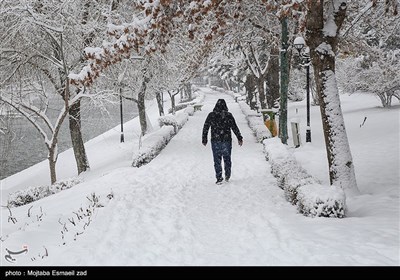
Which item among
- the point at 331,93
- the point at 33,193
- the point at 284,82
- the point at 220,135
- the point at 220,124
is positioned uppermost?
the point at 284,82

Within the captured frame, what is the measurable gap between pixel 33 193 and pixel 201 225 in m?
7.26

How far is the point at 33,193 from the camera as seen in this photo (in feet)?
37.8

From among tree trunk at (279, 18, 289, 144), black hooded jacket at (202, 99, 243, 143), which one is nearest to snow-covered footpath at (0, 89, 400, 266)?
black hooded jacket at (202, 99, 243, 143)

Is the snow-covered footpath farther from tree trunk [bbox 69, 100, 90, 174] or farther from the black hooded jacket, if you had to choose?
tree trunk [bbox 69, 100, 90, 174]

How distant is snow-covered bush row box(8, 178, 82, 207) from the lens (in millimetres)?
11234

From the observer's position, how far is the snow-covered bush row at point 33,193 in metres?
11.2

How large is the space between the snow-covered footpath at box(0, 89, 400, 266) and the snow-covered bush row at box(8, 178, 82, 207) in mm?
2025

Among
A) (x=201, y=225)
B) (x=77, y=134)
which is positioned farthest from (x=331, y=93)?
(x=77, y=134)

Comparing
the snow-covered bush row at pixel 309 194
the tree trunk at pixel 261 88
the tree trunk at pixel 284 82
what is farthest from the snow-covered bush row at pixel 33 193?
the tree trunk at pixel 261 88

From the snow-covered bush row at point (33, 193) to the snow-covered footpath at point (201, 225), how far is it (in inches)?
79.7

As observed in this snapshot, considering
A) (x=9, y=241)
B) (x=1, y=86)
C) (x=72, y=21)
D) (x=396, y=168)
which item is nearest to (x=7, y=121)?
(x=1, y=86)

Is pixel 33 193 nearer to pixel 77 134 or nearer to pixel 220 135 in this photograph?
pixel 77 134

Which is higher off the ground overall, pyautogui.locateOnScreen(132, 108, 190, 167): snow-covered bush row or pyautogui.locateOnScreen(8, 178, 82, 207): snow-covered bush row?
pyautogui.locateOnScreen(132, 108, 190, 167): snow-covered bush row
